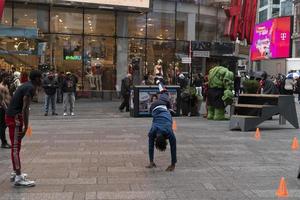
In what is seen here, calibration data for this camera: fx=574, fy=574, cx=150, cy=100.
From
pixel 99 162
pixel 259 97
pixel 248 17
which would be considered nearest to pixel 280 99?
pixel 259 97

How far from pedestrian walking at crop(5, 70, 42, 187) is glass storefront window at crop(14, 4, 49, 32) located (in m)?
22.5

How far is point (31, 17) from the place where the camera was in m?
30.9

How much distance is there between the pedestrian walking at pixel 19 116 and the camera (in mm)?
8617

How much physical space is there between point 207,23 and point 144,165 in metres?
28.0

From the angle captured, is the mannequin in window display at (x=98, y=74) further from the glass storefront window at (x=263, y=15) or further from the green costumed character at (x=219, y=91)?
the glass storefront window at (x=263, y=15)

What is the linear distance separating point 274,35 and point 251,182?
9170 cm

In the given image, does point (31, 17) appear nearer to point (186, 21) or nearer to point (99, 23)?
point (99, 23)

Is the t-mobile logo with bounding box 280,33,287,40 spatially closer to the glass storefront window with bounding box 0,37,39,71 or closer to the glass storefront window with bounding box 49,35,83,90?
the glass storefront window with bounding box 49,35,83,90

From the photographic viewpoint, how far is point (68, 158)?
11172 mm

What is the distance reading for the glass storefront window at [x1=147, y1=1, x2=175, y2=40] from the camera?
34281mm

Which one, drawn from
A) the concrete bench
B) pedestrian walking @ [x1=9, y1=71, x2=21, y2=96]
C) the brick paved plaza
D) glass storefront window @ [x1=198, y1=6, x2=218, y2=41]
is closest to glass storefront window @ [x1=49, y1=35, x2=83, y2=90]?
glass storefront window @ [x1=198, y1=6, x2=218, y2=41]

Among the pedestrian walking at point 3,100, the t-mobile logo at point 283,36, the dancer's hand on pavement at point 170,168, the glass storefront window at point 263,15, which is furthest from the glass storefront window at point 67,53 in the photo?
the glass storefront window at point 263,15

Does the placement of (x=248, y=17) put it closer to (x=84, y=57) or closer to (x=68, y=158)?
(x=84, y=57)

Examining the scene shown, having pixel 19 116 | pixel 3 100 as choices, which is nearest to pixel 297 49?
pixel 3 100
